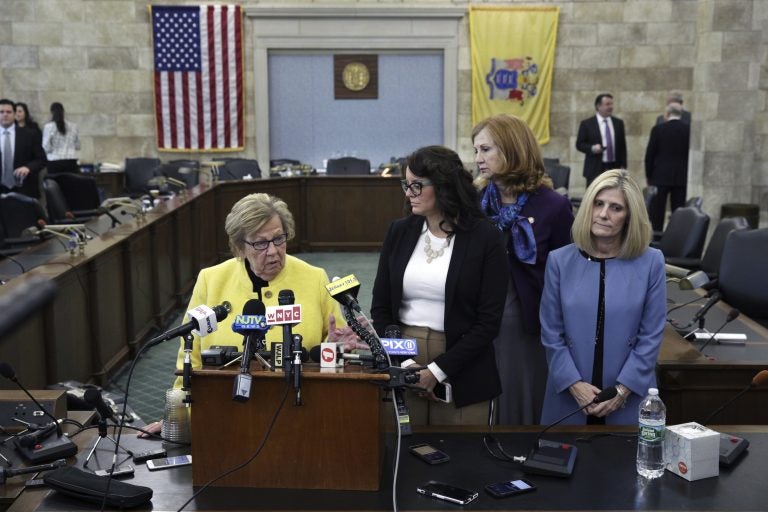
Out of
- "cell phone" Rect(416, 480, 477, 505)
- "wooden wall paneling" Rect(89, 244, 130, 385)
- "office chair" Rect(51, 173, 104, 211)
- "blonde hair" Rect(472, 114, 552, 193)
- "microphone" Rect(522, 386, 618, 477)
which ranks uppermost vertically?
"blonde hair" Rect(472, 114, 552, 193)

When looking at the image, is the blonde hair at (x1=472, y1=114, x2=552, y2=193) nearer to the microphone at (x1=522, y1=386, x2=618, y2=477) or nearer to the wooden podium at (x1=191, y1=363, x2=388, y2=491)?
the microphone at (x1=522, y1=386, x2=618, y2=477)

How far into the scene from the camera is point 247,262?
3100 mm

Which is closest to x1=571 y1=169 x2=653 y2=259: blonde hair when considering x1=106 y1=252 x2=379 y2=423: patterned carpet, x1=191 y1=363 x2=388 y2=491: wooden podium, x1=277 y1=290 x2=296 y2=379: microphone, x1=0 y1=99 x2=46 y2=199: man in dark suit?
x1=191 y1=363 x2=388 y2=491: wooden podium

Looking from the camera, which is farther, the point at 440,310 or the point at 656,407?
the point at 440,310

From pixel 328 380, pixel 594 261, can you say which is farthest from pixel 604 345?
pixel 328 380

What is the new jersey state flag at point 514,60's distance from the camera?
45.8 feet

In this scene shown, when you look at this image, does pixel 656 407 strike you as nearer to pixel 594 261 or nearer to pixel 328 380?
pixel 594 261

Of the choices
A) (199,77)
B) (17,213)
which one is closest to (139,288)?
(17,213)

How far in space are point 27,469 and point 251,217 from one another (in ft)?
3.41

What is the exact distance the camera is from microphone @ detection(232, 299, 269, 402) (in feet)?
7.34

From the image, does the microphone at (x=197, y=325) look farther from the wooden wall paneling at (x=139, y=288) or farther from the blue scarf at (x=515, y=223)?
the wooden wall paneling at (x=139, y=288)

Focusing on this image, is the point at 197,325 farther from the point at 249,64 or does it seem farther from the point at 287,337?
the point at 249,64

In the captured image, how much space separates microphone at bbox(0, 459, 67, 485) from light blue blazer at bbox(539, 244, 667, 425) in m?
1.62

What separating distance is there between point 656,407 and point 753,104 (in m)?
8.66
